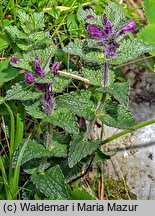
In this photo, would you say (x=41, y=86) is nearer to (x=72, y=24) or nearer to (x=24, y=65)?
(x=24, y=65)

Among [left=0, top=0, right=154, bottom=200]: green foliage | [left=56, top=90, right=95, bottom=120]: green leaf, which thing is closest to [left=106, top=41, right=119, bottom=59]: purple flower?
[left=0, top=0, right=154, bottom=200]: green foliage

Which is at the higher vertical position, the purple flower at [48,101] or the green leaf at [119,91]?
the green leaf at [119,91]

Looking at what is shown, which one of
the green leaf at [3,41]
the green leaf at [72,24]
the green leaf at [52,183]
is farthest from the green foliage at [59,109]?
the green leaf at [72,24]

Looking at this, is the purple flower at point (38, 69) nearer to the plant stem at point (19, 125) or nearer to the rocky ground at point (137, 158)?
the plant stem at point (19, 125)

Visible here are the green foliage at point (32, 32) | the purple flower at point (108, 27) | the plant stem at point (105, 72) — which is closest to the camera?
the purple flower at point (108, 27)

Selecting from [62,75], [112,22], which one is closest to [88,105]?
[62,75]

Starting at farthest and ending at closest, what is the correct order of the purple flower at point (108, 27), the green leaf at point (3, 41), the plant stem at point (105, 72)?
the green leaf at point (3, 41) → the plant stem at point (105, 72) → the purple flower at point (108, 27)

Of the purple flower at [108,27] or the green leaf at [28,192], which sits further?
the green leaf at [28,192]

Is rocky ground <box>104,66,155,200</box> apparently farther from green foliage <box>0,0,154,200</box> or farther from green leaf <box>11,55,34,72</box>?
green leaf <box>11,55,34,72</box>
